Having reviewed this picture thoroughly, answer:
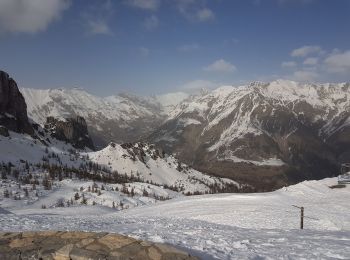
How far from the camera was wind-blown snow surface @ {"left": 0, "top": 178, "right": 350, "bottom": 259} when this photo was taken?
17.7 m

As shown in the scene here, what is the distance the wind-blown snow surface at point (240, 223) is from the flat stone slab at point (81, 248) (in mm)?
2378

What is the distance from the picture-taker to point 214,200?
2245 inches

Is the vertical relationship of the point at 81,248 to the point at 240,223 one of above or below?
above

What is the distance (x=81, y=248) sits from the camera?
547 inches

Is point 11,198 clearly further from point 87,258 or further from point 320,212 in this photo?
point 87,258

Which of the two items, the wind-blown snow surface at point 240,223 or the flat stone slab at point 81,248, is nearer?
the flat stone slab at point 81,248

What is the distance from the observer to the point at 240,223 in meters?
43.3

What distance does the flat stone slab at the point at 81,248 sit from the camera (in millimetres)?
13375

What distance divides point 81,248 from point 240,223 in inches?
1235

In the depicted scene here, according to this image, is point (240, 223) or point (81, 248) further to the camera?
point (240, 223)

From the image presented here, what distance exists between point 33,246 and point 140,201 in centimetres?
9508

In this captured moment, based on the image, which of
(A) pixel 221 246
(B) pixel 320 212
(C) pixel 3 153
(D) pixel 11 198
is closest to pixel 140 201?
(D) pixel 11 198

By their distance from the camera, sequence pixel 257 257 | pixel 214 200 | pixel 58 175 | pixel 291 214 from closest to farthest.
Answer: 1. pixel 257 257
2. pixel 291 214
3. pixel 214 200
4. pixel 58 175

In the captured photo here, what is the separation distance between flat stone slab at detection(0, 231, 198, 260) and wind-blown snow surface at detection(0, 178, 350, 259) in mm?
2378
